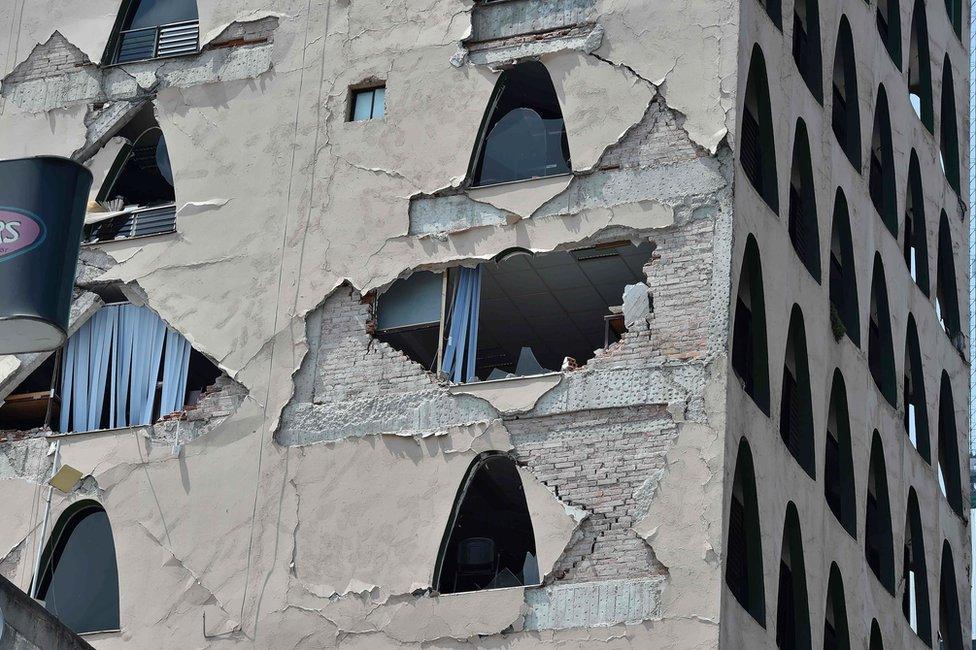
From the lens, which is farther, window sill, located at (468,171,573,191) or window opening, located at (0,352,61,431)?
window opening, located at (0,352,61,431)

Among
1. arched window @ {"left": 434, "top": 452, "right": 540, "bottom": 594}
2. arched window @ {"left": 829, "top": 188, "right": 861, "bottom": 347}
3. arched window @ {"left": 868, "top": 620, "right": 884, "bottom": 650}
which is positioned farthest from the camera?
arched window @ {"left": 829, "top": 188, "right": 861, "bottom": 347}

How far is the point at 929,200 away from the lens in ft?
123

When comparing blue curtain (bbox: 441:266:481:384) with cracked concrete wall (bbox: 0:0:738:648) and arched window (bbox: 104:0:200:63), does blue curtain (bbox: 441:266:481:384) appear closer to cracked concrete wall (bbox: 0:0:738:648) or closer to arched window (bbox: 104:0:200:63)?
cracked concrete wall (bbox: 0:0:738:648)

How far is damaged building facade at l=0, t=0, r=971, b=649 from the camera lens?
81.5 ft

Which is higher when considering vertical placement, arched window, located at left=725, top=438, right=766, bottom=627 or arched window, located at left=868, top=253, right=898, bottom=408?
arched window, located at left=868, top=253, right=898, bottom=408

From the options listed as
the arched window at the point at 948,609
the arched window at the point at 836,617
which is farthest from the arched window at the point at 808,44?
the arched window at the point at 948,609

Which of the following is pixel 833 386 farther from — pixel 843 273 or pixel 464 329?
pixel 464 329

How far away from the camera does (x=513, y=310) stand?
94.4 ft

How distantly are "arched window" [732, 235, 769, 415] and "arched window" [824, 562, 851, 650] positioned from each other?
12.5ft

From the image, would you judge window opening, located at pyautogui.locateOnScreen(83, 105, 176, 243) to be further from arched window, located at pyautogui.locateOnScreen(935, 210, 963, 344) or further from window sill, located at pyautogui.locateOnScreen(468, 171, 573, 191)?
arched window, located at pyautogui.locateOnScreen(935, 210, 963, 344)

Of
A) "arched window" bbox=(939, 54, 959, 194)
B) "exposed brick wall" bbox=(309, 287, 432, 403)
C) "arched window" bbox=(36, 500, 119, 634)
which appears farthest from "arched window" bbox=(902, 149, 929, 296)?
"arched window" bbox=(36, 500, 119, 634)

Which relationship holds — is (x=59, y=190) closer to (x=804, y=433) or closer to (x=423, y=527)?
(x=423, y=527)

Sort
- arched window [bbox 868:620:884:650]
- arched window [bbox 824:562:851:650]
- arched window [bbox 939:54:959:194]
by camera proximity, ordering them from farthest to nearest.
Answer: arched window [bbox 939:54:959:194] → arched window [bbox 868:620:884:650] → arched window [bbox 824:562:851:650]

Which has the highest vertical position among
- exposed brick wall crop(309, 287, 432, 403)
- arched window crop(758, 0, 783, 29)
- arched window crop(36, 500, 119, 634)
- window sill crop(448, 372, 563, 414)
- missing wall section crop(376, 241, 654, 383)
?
arched window crop(758, 0, 783, 29)
